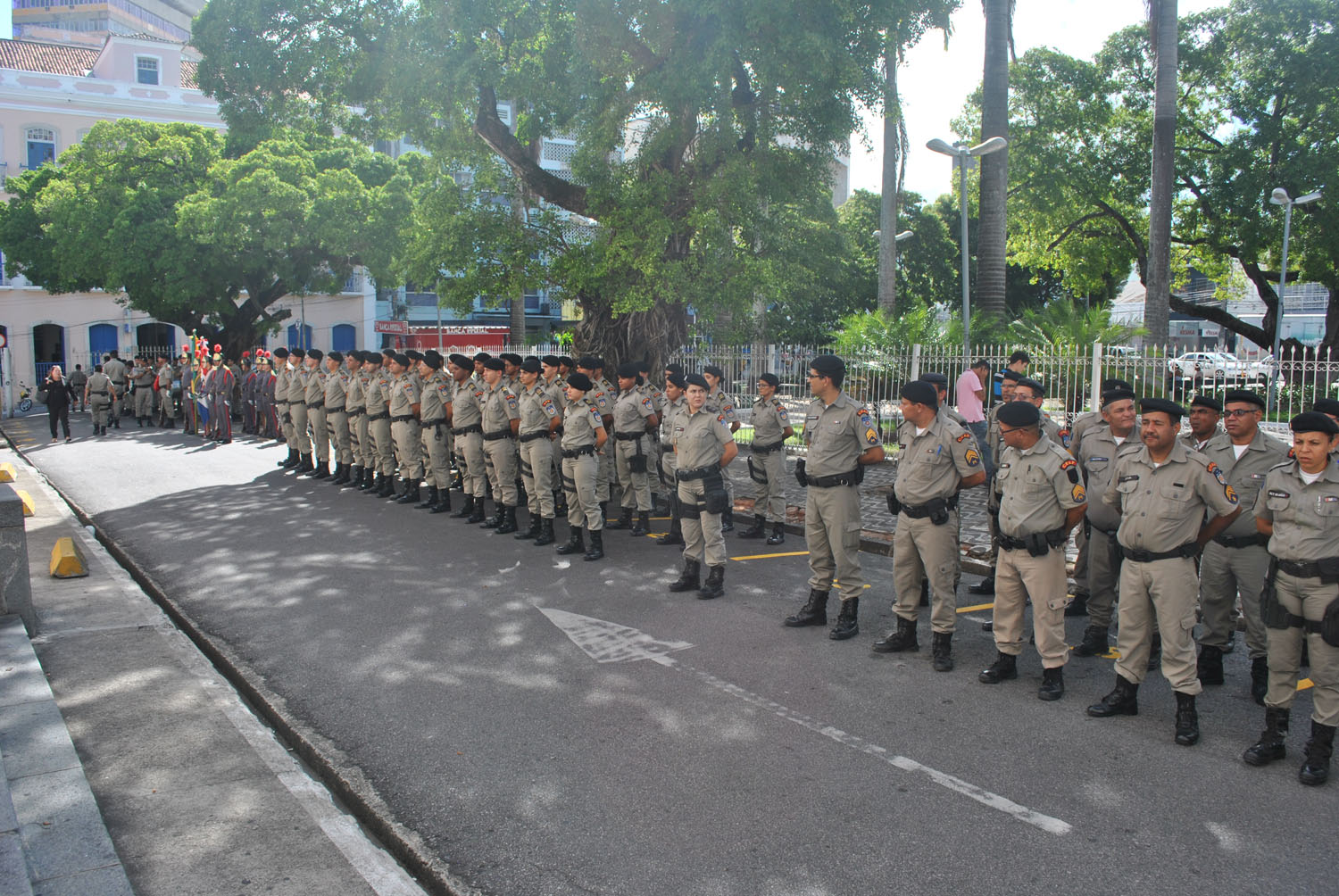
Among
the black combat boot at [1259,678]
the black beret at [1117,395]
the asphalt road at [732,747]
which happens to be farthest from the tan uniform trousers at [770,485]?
the black combat boot at [1259,678]

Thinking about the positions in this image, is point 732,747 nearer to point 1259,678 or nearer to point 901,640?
point 901,640

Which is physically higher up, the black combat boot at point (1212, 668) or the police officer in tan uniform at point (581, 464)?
the police officer in tan uniform at point (581, 464)

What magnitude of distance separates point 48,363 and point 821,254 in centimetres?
3121

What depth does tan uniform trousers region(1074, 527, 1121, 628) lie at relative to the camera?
6.90m

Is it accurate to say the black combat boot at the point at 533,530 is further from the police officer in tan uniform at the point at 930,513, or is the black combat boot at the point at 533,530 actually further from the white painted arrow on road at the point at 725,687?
the police officer in tan uniform at the point at 930,513

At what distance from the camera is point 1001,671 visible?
20.5 ft

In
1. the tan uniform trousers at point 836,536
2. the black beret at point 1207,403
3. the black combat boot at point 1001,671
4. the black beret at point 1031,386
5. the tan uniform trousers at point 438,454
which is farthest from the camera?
the tan uniform trousers at point 438,454

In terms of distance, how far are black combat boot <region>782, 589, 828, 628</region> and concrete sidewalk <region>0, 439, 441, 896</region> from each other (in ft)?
12.1

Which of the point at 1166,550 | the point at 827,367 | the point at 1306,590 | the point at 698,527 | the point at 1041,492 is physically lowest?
the point at 698,527

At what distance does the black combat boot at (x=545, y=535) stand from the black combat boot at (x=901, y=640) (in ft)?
15.2

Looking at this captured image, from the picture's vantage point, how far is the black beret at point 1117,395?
680 cm

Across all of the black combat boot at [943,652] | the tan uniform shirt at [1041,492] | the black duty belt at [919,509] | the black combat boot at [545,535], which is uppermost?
the tan uniform shirt at [1041,492]

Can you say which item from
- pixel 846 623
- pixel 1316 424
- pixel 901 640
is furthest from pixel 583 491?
pixel 1316 424

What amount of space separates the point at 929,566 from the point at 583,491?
424cm
